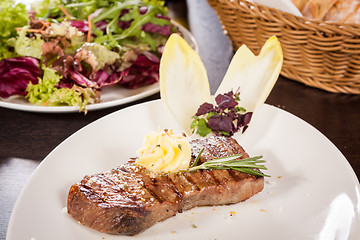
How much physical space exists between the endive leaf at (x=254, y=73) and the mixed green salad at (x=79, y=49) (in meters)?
0.74

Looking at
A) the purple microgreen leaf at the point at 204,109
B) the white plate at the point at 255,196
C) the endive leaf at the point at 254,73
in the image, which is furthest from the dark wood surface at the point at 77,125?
the purple microgreen leaf at the point at 204,109

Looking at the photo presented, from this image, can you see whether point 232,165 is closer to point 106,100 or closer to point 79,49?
point 106,100

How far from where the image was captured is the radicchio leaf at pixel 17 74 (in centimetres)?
282

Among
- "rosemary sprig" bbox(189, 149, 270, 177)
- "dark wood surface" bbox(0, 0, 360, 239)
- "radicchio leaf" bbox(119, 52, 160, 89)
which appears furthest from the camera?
"radicchio leaf" bbox(119, 52, 160, 89)

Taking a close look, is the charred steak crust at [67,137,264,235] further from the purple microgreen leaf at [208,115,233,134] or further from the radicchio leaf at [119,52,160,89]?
the radicchio leaf at [119,52,160,89]

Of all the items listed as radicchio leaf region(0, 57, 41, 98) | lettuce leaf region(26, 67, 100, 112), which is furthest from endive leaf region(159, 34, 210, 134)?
radicchio leaf region(0, 57, 41, 98)

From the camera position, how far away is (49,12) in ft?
11.6

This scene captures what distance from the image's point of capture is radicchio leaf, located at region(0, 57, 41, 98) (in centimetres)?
282

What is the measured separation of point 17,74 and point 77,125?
66cm

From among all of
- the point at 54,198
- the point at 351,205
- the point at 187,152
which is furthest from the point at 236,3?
the point at 54,198

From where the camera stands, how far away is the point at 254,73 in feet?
8.26

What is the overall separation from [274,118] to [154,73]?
1.07 metres

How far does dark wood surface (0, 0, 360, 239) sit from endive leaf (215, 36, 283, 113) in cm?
45

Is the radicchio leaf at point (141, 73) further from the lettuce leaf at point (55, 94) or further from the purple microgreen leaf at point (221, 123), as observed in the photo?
the purple microgreen leaf at point (221, 123)
